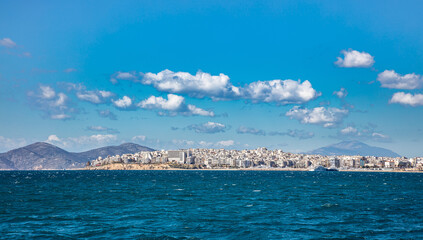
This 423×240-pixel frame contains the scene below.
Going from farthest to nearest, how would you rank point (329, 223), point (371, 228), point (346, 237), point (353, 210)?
1. point (353, 210)
2. point (329, 223)
3. point (371, 228)
4. point (346, 237)

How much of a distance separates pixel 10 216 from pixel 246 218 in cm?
3379

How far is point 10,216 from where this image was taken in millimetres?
55000

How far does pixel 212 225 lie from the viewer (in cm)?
4884

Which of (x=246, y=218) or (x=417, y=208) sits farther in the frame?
(x=417, y=208)

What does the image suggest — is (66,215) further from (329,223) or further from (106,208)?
(329,223)

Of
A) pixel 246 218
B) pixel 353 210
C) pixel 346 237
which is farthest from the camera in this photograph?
pixel 353 210

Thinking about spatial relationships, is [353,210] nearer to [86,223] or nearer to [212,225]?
[212,225]

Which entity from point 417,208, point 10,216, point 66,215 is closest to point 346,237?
point 417,208

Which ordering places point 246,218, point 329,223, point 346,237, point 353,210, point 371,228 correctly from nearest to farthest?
point 346,237, point 371,228, point 329,223, point 246,218, point 353,210

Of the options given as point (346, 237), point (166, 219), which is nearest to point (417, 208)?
point (346, 237)

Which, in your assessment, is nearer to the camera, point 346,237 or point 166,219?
point 346,237

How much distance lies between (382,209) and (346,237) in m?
26.6

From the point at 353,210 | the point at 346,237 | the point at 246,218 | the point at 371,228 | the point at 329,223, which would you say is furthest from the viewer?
the point at 353,210

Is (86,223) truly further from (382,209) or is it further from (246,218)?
(382,209)
